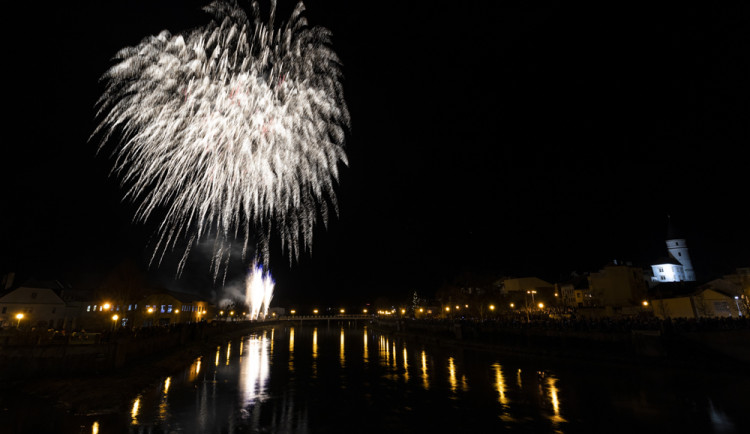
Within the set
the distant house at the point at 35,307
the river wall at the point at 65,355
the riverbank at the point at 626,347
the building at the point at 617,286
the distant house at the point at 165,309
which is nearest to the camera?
the river wall at the point at 65,355

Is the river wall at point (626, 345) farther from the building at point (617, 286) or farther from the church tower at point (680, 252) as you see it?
the church tower at point (680, 252)

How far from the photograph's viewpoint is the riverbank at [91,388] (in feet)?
62.5

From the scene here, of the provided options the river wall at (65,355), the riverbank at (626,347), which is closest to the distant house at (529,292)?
the riverbank at (626,347)

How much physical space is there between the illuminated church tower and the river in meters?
67.5

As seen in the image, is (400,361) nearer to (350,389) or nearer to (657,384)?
(350,389)

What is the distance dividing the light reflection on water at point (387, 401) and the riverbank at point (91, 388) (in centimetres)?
122

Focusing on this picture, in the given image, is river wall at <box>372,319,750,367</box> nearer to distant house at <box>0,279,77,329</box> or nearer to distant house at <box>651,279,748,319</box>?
distant house at <box>651,279,748,319</box>

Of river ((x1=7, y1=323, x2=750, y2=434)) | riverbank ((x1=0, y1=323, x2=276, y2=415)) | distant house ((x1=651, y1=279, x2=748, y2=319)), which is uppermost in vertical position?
distant house ((x1=651, y1=279, x2=748, y2=319))

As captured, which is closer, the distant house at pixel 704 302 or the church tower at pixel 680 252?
the distant house at pixel 704 302

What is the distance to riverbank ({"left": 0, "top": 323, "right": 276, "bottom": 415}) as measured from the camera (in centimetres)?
1906

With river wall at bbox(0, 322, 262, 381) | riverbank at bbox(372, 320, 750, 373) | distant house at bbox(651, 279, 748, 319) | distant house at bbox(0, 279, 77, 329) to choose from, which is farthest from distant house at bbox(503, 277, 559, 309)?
distant house at bbox(0, 279, 77, 329)

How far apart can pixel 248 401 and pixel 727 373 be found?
1210 inches

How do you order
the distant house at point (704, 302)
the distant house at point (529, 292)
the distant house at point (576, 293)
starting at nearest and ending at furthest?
the distant house at point (704, 302) < the distant house at point (576, 293) < the distant house at point (529, 292)

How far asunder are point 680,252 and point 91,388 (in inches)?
4486
